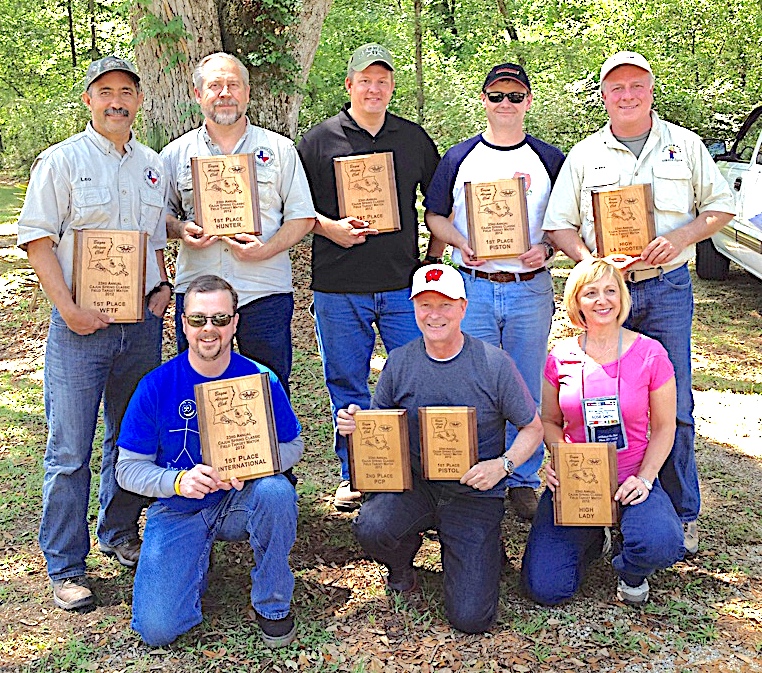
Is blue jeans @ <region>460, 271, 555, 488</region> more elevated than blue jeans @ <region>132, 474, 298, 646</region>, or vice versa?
blue jeans @ <region>460, 271, 555, 488</region>

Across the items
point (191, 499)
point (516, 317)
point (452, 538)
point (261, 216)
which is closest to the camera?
point (191, 499)

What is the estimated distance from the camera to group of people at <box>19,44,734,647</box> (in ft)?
11.8

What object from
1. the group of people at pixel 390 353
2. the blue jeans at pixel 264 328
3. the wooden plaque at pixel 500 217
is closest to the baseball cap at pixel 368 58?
the group of people at pixel 390 353

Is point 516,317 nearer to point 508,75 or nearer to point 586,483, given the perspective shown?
point 586,483

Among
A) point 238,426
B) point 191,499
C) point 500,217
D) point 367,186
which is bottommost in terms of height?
point 191,499

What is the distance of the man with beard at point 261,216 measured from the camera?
4.01m

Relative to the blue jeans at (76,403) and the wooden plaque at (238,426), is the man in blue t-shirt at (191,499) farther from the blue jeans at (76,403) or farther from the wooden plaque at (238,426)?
the blue jeans at (76,403)

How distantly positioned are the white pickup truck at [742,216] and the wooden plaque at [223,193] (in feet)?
17.9

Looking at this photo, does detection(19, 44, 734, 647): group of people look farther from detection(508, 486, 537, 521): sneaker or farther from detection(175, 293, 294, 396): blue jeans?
detection(508, 486, 537, 521): sneaker

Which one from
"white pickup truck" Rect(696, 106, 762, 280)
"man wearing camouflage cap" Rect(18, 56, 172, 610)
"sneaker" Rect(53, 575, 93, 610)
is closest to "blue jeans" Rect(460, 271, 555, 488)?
"man wearing camouflage cap" Rect(18, 56, 172, 610)

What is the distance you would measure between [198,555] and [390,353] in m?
1.21

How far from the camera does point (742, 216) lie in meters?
8.19

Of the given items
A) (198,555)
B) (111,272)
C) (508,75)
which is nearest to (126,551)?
(198,555)

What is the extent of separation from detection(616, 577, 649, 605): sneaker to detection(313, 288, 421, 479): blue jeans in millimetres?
1525
